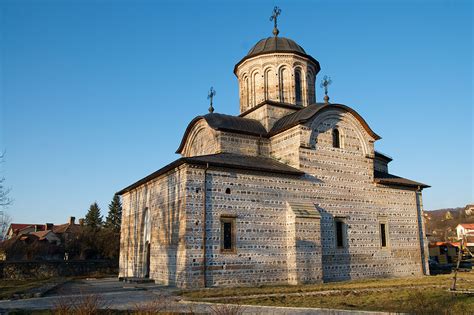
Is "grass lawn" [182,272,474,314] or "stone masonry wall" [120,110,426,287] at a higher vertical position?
"stone masonry wall" [120,110,426,287]

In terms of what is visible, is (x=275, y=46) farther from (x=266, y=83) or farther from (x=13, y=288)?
(x=13, y=288)

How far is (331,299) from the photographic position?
10195 millimetres

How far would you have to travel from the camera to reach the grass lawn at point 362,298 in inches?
334

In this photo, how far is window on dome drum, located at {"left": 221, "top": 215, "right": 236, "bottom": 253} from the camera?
45.2 ft

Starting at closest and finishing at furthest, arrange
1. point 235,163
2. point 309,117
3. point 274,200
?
point 235,163 → point 274,200 → point 309,117

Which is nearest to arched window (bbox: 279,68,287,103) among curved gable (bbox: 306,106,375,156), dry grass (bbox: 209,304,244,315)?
curved gable (bbox: 306,106,375,156)

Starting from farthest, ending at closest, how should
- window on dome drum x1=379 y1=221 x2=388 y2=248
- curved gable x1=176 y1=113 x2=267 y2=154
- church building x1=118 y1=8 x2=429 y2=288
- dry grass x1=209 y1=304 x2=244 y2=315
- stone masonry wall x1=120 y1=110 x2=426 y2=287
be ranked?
window on dome drum x1=379 y1=221 x2=388 y2=248 → curved gable x1=176 y1=113 x2=267 y2=154 → church building x1=118 y1=8 x2=429 y2=288 → stone masonry wall x1=120 y1=110 x2=426 y2=287 → dry grass x1=209 y1=304 x2=244 y2=315

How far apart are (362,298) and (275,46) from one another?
1401 cm

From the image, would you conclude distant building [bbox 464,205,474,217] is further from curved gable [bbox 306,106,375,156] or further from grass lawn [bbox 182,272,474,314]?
grass lawn [bbox 182,272,474,314]

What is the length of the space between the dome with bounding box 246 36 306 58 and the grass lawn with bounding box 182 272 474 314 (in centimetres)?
1216

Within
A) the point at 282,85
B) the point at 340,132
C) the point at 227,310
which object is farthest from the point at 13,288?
the point at 282,85

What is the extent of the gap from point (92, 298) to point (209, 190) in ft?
22.1

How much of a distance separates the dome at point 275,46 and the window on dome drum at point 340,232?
29.5 ft

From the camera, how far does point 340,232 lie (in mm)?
16438
